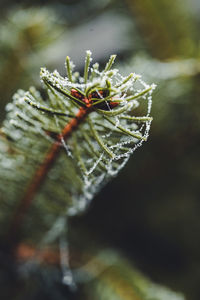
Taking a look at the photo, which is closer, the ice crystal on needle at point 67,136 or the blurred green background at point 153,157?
the ice crystal on needle at point 67,136

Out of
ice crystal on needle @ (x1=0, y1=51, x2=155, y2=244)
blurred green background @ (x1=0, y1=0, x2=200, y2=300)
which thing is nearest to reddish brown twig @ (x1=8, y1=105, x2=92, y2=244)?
ice crystal on needle @ (x1=0, y1=51, x2=155, y2=244)

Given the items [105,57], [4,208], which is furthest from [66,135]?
[105,57]

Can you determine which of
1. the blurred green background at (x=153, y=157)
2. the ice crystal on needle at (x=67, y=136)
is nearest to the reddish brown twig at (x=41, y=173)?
the ice crystal on needle at (x=67, y=136)

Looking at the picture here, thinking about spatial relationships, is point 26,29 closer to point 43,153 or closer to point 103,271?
point 43,153

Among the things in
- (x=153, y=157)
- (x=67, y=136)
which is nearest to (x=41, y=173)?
(x=67, y=136)

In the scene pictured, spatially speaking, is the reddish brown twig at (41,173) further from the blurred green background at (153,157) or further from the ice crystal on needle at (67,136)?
the blurred green background at (153,157)

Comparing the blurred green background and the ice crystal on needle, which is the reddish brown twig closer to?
the ice crystal on needle
